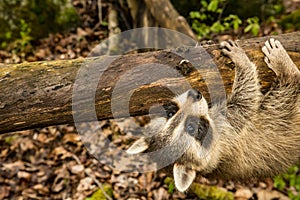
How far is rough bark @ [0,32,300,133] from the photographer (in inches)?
133

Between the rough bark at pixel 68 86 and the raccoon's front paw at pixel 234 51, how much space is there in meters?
0.05

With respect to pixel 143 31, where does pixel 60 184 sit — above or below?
below

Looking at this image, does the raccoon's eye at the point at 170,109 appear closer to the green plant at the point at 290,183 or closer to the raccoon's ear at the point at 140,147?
the raccoon's ear at the point at 140,147

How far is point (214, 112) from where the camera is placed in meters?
4.14

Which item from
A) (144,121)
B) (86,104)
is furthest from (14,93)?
(144,121)

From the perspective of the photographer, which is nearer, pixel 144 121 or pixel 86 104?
pixel 86 104

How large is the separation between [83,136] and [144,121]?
105 cm

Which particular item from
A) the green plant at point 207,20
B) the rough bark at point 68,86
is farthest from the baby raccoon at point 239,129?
the green plant at point 207,20

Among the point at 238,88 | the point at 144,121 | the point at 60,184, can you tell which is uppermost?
the point at 238,88

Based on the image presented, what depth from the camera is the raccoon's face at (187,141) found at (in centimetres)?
387

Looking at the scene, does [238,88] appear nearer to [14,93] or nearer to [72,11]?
[14,93]

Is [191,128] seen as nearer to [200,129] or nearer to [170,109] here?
[200,129]

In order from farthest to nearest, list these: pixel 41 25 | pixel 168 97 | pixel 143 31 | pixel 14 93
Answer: pixel 41 25 → pixel 143 31 → pixel 168 97 → pixel 14 93

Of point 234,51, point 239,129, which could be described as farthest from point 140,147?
point 234,51
